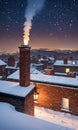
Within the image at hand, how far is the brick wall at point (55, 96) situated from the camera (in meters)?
18.6

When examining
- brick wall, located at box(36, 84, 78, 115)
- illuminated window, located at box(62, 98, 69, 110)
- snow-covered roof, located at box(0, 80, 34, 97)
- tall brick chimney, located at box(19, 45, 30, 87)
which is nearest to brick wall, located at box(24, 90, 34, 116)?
snow-covered roof, located at box(0, 80, 34, 97)

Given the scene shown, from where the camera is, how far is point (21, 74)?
1612 cm

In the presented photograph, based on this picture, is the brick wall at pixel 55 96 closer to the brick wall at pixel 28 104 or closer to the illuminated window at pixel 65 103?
the illuminated window at pixel 65 103

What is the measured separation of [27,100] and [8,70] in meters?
30.0

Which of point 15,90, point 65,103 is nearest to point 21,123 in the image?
point 15,90

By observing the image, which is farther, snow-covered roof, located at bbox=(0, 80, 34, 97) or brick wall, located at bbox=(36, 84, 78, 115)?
brick wall, located at bbox=(36, 84, 78, 115)

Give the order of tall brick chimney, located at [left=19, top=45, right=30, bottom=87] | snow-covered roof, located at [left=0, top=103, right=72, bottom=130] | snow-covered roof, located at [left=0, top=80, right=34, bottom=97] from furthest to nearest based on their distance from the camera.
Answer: tall brick chimney, located at [left=19, top=45, right=30, bottom=87], snow-covered roof, located at [left=0, top=80, right=34, bottom=97], snow-covered roof, located at [left=0, top=103, right=72, bottom=130]

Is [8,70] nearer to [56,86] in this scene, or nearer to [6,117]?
[56,86]

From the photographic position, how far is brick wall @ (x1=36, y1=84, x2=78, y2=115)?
18.6 m

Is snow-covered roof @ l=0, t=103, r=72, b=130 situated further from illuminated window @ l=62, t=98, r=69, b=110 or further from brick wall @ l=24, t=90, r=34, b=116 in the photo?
illuminated window @ l=62, t=98, r=69, b=110

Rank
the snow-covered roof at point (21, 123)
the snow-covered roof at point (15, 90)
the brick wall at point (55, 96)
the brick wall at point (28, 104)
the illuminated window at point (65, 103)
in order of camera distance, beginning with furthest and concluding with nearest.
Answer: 1. the illuminated window at point (65, 103)
2. the brick wall at point (55, 96)
3. the brick wall at point (28, 104)
4. the snow-covered roof at point (15, 90)
5. the snow-covered roof at point (21, 123)

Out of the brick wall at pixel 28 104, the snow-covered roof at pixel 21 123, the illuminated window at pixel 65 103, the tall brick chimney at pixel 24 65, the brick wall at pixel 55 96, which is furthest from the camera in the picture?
the illuminated window at pixel 65 103

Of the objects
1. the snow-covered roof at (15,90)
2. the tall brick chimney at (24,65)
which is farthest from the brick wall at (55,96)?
the snow-covered roof at (15,90)

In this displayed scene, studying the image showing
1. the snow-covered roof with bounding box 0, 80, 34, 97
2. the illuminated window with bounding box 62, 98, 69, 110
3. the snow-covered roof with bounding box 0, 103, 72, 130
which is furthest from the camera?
the illuminated window with bounding box 62, 98, 69, 110
